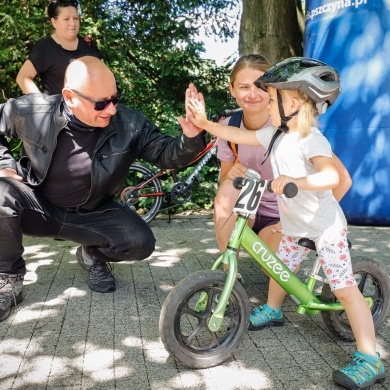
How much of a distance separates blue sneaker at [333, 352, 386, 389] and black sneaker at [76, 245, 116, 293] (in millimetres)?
1873

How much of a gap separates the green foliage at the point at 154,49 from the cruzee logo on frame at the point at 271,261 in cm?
488

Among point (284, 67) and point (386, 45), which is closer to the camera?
point (284, 67)

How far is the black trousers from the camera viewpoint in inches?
151

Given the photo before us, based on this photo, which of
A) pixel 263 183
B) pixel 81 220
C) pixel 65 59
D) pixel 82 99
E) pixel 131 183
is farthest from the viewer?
pixel 131 183

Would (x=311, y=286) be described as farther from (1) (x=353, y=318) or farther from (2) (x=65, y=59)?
(2) (x=65, y=59)

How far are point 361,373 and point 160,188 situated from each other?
416 centimetres

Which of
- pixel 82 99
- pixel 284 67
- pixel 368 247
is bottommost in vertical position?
pixel 368 247

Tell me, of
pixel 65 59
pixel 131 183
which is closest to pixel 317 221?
pixel 65 59

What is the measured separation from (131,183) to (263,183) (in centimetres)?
464

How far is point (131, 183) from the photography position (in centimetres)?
744

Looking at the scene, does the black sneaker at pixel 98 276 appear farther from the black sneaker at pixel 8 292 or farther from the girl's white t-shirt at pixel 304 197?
the girl's white t-shirt at pixel 304 197

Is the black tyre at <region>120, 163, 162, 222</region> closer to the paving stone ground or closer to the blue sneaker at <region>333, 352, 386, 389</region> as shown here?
the paving stone ground

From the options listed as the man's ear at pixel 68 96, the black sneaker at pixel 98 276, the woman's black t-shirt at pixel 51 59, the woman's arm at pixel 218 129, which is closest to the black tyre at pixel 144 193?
the woman's black t-shirt at pixel 51 59

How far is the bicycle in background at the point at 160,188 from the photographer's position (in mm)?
6531
